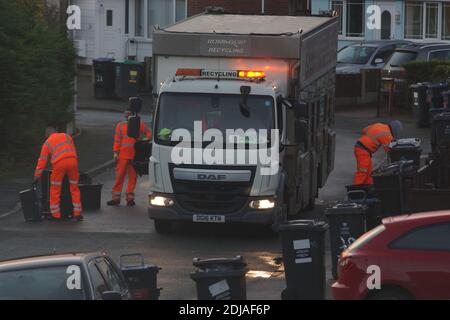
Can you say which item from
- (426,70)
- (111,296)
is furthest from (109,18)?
(111,296)

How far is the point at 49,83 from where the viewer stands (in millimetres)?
29266

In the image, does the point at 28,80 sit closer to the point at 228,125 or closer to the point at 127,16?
the point at 228,125

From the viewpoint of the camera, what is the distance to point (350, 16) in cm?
4972

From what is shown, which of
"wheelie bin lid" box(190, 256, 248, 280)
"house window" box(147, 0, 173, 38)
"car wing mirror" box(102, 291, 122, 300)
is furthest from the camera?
"house window" box(147, 0, 173, 38)

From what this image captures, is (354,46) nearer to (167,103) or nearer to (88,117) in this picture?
(88,117)

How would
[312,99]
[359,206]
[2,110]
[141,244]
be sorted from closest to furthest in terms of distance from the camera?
[359,206]
[141,244]
[312,99]
[2,110]

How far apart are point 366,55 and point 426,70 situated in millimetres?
4641

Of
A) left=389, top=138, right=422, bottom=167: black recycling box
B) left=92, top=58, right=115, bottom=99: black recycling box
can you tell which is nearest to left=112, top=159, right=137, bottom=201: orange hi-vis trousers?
left=389, top=138, right=422, bottom=167: black recycling box

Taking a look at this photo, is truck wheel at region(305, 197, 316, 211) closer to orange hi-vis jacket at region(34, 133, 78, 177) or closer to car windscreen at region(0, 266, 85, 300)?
orange hi-vis jacket at region(34, 133, 78, 177)

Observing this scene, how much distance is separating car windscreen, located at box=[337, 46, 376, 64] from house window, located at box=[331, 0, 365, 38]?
322 inches

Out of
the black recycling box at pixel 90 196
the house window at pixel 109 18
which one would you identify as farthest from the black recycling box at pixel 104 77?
the black recycling box at pixel 90 196

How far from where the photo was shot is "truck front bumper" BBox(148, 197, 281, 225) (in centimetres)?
1856
